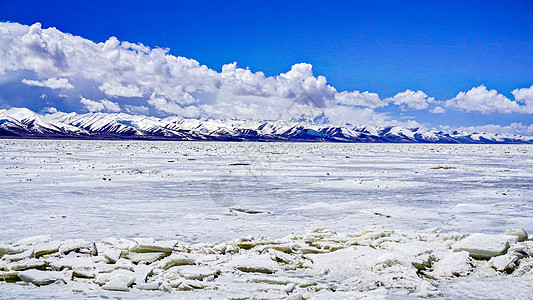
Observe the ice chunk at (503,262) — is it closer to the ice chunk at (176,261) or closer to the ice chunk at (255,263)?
the ice chunk at (255,263)

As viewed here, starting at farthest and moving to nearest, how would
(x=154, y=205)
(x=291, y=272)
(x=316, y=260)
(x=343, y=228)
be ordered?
(x=154, y=205)
(x=343, y=228)
(x=316, y=260)
(x=291, y=272)

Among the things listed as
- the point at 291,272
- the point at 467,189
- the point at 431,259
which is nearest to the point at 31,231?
the point at 291,272

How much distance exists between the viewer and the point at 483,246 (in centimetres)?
639

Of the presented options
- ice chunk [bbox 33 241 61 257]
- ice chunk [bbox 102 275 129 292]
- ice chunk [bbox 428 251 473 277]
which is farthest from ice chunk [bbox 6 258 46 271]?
ice chunk [bbox 428 251 473 277]

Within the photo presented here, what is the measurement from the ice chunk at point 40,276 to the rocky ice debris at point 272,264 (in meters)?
0.01

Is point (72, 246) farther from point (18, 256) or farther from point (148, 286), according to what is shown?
point (148, 286)

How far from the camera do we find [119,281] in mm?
5117

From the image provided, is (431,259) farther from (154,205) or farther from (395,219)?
(154,205)

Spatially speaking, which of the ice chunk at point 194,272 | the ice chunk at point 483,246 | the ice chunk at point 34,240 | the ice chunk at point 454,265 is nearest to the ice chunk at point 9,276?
the ice chunk at point 34,240

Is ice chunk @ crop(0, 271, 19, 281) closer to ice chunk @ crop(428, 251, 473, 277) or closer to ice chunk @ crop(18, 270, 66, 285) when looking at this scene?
ice chunk @ crop(18, 270, 66, 285)

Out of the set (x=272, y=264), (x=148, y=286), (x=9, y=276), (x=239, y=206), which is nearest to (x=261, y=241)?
(x=272, y=264)

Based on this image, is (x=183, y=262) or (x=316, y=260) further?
(x=316, y=260)

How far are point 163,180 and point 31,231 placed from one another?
9625mm

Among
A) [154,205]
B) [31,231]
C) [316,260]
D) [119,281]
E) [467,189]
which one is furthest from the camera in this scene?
[467,189]
